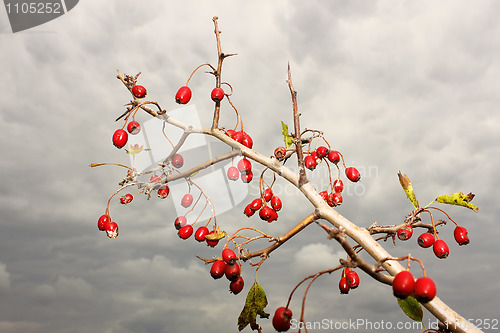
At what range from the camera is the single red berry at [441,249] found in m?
3.95

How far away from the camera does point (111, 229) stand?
183 inches

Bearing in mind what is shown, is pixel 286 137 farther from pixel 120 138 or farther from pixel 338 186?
pixel 120 138

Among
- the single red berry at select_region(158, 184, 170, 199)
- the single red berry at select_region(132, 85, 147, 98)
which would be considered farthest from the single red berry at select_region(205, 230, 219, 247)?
the single red berry at select_region(132, 85, 147, 98)

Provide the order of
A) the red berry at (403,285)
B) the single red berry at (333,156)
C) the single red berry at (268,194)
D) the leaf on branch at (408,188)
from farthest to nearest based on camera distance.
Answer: the single red berry at (333,156) < the single red berry at (268,194) < the leaf on branch at (408,188) < the red berry at (403,285)

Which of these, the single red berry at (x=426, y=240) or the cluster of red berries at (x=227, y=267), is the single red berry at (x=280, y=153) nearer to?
the cluster of red berries at (x=227, y=267)

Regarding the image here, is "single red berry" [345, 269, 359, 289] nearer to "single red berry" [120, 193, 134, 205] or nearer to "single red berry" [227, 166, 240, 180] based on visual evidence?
"single red berry" [227, 166, 240, 180]

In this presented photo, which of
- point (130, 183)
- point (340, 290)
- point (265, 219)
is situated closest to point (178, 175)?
point (130, 183)

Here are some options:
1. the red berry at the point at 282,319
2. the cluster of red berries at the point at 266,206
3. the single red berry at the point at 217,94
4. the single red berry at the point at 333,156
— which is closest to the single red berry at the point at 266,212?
the cluster of red berries at the point at 266,206

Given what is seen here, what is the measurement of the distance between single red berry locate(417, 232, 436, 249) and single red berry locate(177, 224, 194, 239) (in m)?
2.41

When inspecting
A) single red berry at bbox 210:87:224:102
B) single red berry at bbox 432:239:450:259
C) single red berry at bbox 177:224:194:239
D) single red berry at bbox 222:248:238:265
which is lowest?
single red berry at bbox 222:248:238:265

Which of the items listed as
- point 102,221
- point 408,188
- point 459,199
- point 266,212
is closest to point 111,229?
point 102,221

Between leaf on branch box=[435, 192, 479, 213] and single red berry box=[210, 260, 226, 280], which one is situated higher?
leaf on branch box=[435, 192, 479, 213]

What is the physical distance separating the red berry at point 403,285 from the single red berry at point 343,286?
1.68 m

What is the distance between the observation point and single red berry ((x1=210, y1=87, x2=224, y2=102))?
14.3 feet
